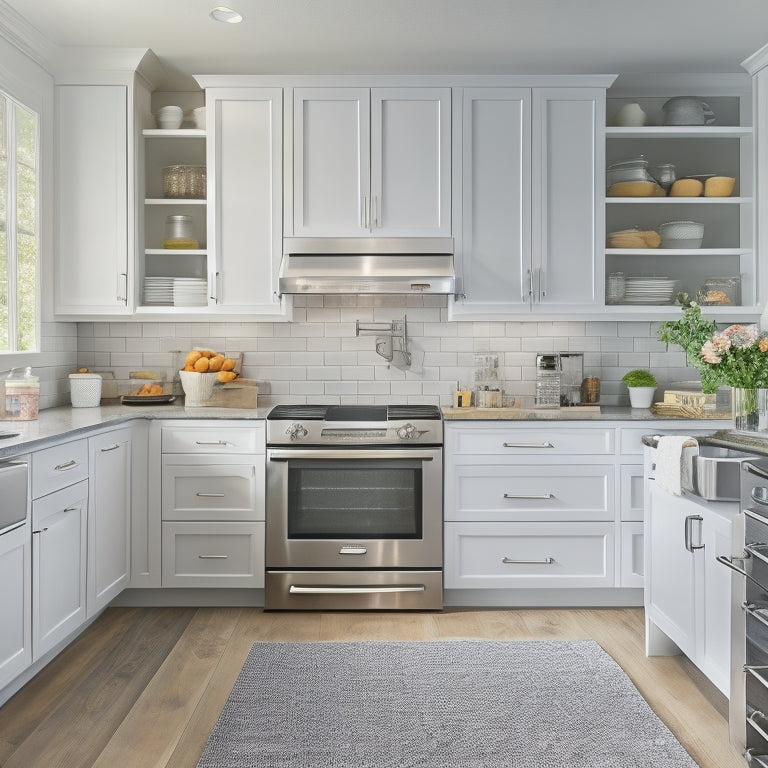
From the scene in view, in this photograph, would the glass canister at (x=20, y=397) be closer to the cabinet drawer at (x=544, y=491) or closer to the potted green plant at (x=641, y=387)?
the cabinet drawer at (x=544, y=491)

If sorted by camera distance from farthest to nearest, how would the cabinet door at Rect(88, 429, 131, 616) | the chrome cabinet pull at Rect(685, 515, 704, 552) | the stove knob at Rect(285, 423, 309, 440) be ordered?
the stove knob at Rect(285, 423, 309, 440), the cabinet door at Rect(88, 429, 131, 616), the chrome cabinet pull at Rect(685, 515, 704, 552)

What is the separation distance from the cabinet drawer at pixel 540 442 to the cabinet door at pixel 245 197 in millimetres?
1162

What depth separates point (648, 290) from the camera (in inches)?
158

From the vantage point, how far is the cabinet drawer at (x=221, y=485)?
3.62 meters

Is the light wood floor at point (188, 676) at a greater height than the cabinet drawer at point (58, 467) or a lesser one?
lesser

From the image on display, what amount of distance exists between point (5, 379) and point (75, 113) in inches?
58.3

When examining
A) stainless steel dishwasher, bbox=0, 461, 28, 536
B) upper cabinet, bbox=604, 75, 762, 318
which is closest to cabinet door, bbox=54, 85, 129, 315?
stainless steel dishwasher, bbox=0, 461, 28, 536

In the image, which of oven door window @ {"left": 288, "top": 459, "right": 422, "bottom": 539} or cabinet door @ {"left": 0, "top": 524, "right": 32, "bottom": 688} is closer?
cabinet door @ {"left": 0, "top": 524, "right": 32, "bottom": 688}

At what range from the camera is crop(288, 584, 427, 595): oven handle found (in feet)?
11.7

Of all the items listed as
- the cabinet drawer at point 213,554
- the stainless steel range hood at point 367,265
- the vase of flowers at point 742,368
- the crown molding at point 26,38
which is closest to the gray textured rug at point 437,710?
the cabinet drawer at point 213,554

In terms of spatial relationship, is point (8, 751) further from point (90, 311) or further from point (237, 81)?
point (237, 81)

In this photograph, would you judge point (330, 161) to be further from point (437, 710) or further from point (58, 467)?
point (437, 710)

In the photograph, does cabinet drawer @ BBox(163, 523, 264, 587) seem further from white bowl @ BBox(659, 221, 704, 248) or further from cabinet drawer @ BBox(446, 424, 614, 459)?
white bowl @ BBox(659, 221, 704, 248)

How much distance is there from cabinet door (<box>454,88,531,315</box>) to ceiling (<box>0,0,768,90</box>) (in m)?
0.22
